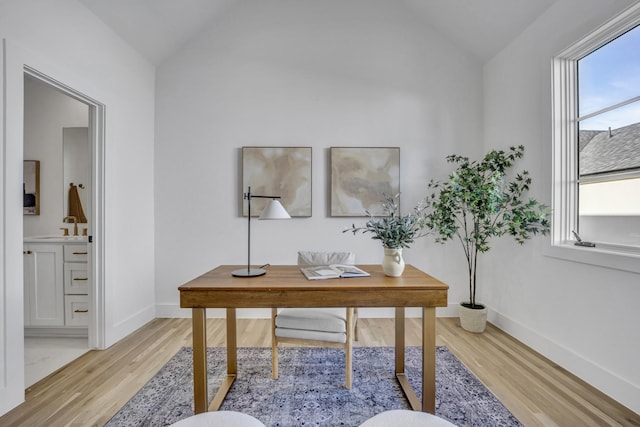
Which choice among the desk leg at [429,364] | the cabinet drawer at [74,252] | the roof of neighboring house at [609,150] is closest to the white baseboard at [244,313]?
the cabinet drawer at [74,252]

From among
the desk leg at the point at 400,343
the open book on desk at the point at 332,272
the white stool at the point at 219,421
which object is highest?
the open book on desk at the point at 332,272

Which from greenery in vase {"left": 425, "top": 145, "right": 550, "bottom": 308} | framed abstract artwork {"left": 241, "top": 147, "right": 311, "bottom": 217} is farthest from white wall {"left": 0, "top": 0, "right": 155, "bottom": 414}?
greenery in vase {"left": 425, "top": 145, "right": 550, "bottom": 308}

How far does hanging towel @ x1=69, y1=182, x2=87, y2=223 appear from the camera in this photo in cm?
328

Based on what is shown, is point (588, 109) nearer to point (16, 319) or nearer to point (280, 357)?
point (280, 357)

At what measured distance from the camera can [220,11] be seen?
10.9 feet

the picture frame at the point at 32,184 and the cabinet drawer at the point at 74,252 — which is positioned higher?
the picture frame at the point at 32,184

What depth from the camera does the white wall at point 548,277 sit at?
188cm

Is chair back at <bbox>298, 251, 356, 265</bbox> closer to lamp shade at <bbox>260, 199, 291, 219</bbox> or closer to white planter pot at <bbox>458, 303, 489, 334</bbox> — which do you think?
lamp shade at <bbox>260, 199, 291, 219</bbox>

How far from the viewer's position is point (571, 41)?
2236 mm

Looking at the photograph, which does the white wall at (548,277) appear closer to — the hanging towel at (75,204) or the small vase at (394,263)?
the small vase at (394,263)

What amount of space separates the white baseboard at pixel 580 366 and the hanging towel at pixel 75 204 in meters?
4.41

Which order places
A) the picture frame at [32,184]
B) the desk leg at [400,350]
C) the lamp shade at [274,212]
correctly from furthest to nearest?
the picture frame at [32,184] → the desk leg at [400,350] → the lamp shade at [274,212]

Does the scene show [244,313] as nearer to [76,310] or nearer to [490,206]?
[76,310]

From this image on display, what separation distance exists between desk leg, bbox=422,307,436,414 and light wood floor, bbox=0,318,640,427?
0.52 m
